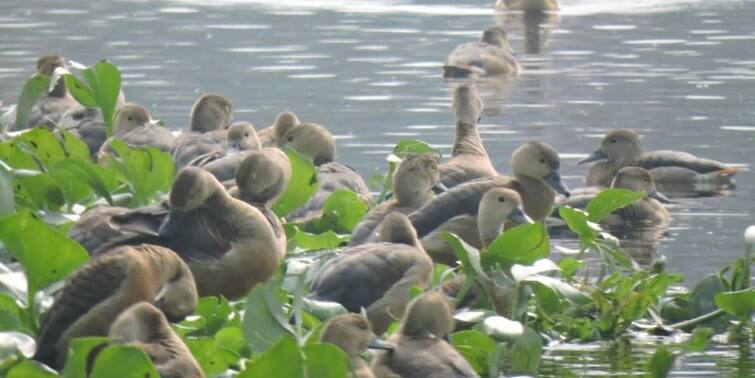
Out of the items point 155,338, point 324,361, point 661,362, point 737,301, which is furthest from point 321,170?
point 324,361

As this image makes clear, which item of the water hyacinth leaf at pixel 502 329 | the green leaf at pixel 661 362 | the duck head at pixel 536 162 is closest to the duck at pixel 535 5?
the duck head at pixel 536 162

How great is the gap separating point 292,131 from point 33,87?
162 cm

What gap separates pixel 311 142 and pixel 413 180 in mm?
2173

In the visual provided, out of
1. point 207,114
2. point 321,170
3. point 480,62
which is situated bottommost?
point 480,62

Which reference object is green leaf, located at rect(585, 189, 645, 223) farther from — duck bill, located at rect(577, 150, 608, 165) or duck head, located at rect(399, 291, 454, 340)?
duck bill, located at rect(577, 150, 608, 165)

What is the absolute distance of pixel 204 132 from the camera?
1338 cm

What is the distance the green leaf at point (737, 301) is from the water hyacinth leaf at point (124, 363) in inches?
145

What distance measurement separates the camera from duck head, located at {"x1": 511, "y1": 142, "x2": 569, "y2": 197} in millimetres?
11438

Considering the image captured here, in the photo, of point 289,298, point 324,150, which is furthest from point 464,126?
point 289,298

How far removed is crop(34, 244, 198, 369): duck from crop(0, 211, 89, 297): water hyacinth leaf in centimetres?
30

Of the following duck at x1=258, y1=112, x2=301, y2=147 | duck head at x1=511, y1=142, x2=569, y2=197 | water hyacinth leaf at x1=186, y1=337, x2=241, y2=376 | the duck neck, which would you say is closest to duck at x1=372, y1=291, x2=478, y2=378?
water hyacinth leaf at x1=186, y1=337, x2=241, y2=376

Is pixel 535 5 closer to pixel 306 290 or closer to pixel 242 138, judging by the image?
pixel 242 138

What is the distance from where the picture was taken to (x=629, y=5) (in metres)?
35.1

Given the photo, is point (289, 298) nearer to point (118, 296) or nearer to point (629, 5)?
point (118, 296)
